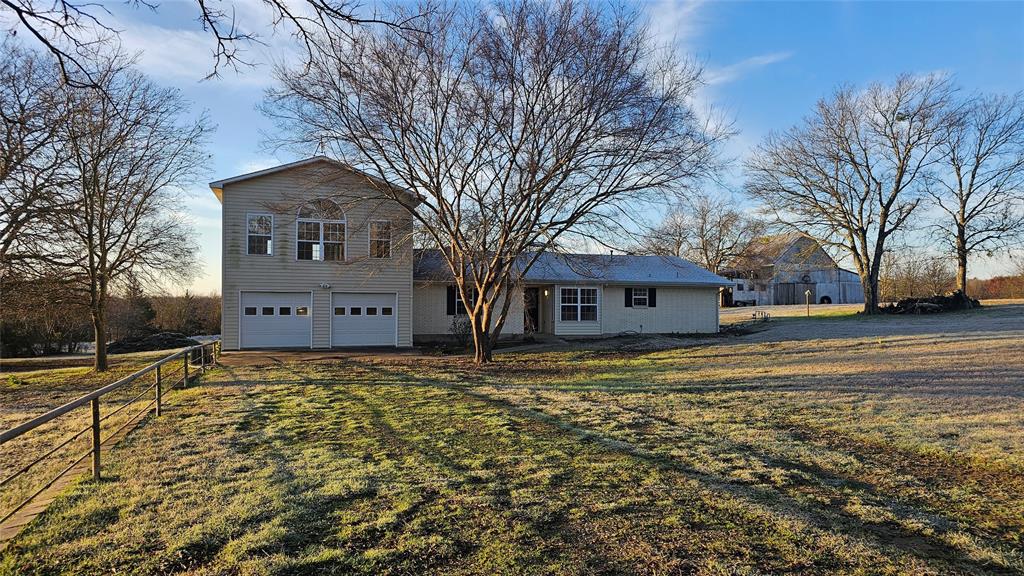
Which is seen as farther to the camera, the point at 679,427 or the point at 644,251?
the point at 644,251

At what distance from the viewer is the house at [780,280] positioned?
46.8m

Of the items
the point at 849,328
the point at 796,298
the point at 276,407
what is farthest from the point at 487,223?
the point at 796,298

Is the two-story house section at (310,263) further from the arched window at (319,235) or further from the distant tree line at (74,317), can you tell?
the distant tree line at (74,317)

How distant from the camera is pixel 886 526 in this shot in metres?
3.98

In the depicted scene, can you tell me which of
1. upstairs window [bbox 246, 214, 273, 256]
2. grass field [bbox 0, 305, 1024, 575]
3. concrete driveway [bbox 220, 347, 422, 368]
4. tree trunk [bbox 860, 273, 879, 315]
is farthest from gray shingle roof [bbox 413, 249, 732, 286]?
grass field [bbox 0, 305, 1024, 575]

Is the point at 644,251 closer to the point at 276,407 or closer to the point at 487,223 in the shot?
the point at 487,223

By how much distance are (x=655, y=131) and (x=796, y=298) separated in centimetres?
4029

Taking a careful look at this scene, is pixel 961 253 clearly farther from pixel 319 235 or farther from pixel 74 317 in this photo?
pixel 74 317

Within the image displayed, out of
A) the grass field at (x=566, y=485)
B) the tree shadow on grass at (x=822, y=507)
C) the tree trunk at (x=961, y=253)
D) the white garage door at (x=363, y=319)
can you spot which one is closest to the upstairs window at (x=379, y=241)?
the white garage door at (x=363, y=319)

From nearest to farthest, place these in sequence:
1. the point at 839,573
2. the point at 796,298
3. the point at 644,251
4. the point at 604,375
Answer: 1. the point at 839,573
2. the point at 604,375
3. the point at 644,251
4. the point at 796,298

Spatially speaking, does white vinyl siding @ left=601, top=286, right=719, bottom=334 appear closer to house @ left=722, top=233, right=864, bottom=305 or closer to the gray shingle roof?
the gray shingle roof

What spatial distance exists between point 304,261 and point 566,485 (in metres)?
16.5

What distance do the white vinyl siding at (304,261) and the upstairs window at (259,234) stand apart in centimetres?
12

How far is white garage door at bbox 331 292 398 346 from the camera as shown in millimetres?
19922
